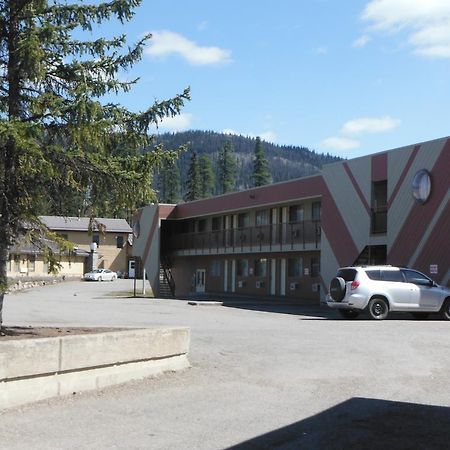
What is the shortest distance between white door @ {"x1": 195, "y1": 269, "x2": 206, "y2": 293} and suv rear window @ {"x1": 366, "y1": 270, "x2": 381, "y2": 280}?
89.2 feet

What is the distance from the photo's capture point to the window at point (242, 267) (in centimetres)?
4288

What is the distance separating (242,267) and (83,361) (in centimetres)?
3519

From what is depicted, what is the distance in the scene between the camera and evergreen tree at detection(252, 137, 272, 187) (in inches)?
4149

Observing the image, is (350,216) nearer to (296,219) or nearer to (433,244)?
(433,244)

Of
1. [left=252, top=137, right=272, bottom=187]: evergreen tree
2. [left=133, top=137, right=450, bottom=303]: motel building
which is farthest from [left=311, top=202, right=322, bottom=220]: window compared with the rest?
[left=252, top=137, right=272, bottom=187]: evergreen tree

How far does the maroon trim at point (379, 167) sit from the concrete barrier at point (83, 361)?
61.0 feet

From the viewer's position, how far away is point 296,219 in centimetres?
3759

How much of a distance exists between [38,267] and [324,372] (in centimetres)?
7256

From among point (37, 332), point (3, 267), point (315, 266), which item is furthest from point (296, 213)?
point (3, 267)

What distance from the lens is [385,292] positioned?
21266 millimetres

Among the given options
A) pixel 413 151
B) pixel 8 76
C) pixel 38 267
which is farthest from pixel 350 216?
pixel 38 267

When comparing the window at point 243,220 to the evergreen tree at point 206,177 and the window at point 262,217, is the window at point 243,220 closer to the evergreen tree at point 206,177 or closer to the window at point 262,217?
the window at point 262,217

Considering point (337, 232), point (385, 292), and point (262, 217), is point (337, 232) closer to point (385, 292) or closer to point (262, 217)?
point (385, 292)

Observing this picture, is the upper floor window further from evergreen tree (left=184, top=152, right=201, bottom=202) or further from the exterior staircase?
the exterior staircase
